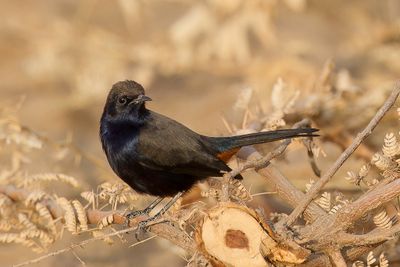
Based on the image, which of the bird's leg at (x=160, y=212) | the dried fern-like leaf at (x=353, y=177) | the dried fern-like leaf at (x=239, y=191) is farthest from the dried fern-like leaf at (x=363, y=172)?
the bird's leg at (x=160, y=212)

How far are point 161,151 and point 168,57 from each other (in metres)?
4.10

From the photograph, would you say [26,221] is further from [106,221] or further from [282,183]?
[282,183]

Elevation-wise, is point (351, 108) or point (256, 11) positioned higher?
point (256, 11)

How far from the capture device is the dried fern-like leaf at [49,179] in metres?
4.52

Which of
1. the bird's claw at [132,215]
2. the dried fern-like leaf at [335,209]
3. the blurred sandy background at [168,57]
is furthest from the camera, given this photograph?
the blurred sandy background at [168,57]

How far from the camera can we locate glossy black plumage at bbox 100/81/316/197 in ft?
13.7

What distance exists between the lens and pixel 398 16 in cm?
901

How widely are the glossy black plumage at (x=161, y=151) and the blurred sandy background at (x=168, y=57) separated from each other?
201 centimetres

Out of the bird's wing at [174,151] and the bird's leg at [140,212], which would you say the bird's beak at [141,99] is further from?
the bird's leg at [140,212]

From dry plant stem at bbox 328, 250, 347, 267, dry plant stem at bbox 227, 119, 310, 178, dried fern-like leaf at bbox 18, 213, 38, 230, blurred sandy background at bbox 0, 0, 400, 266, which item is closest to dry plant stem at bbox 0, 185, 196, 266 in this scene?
dried fern-like leaf at bbox 18, 213, 38, 230

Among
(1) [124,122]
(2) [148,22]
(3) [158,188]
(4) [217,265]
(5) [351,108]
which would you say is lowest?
(4) [217,265]

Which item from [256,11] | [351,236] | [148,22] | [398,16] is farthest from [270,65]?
[351,236]

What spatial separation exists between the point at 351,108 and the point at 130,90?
1.86m

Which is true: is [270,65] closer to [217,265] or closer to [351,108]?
[351,108]
